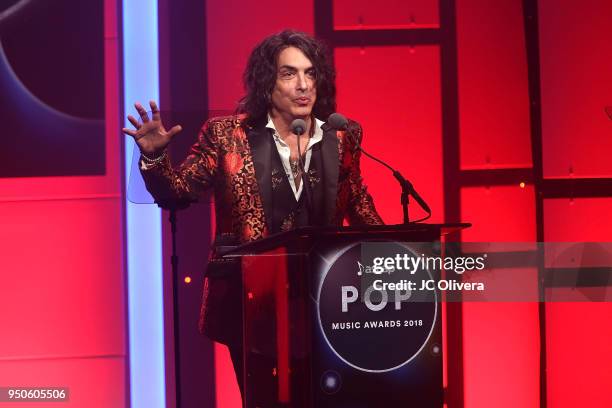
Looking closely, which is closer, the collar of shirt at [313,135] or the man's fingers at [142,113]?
the man's fingers at [142,113]

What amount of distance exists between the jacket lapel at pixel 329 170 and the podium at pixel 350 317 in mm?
522

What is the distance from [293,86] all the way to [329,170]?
33 centimetres

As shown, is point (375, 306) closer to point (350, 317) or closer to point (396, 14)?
point (350, 317)

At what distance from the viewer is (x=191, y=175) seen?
2756 millimetres

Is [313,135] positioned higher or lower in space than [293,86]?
lower

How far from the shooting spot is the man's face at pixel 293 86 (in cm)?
279

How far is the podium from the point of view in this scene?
2.07 m

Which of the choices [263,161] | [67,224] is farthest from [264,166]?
[67,224]

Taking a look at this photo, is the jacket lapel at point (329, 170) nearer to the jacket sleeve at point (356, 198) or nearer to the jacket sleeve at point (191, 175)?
the jacket sleeve at point (356, 198)

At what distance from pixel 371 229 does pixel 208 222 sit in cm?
195

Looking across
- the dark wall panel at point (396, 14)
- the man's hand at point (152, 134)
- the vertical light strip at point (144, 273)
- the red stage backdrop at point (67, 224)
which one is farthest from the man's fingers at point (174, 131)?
the dark wall panel at point (396, 14)

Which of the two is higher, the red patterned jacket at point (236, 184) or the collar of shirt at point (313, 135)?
the collar of shirt at point (313, 135)

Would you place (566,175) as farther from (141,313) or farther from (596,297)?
(141,313)

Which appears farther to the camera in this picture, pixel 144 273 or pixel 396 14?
pixel 396 14
